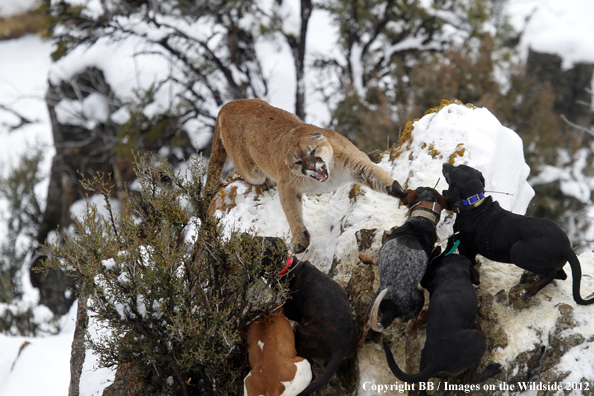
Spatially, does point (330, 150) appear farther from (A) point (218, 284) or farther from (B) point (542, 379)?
(B) point (542, 379)

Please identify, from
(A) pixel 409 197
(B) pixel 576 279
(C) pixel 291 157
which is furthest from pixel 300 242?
(B) pixel 576 279

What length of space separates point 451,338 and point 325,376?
1023mm

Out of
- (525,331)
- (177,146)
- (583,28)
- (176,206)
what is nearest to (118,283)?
(176,206)

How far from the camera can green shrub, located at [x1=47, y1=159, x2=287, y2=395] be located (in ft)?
11.5

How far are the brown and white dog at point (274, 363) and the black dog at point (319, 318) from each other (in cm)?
12

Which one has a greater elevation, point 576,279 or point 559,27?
point 559,27

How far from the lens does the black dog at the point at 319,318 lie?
11.6ft

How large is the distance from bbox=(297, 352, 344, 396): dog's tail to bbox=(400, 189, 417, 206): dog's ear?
1.72 metres

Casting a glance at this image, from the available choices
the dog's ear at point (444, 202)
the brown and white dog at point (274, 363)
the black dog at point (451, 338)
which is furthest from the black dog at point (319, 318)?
the dog's ear at point (444, 202)

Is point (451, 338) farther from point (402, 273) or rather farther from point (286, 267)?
point (286, 267)

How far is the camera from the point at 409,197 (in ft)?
14.6

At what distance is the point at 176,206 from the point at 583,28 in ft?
74.0

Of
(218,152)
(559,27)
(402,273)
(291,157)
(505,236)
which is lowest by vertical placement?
(402,273)

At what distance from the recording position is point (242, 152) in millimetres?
5809
